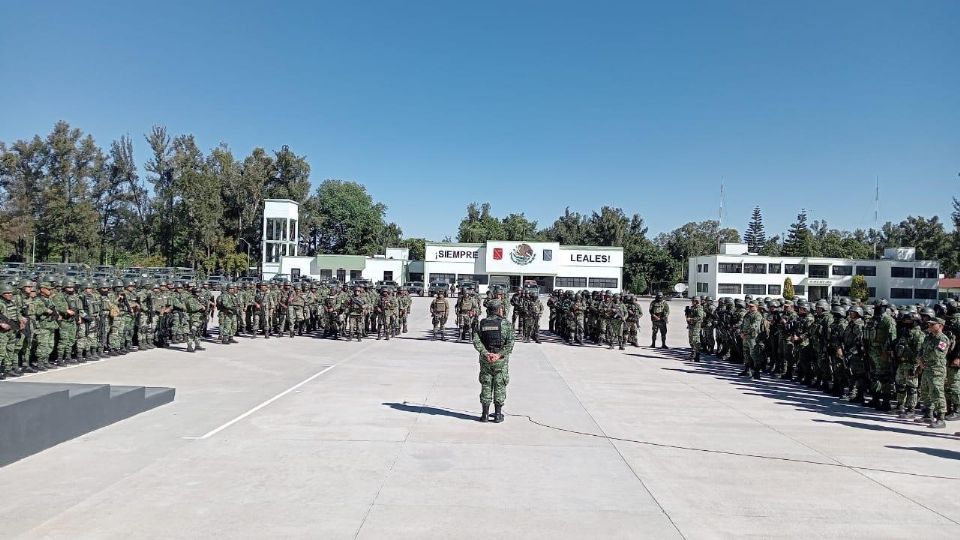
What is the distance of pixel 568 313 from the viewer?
21.8m

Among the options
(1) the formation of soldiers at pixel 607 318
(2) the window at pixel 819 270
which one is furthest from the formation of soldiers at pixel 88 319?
(2) the window at pixel 819 270

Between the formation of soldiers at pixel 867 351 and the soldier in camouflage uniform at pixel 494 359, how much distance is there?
22.2 ft

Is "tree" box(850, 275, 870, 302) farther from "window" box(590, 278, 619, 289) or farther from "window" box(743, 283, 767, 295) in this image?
"window" box(590, 278, 619, 289)

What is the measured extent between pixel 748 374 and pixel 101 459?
538 inches

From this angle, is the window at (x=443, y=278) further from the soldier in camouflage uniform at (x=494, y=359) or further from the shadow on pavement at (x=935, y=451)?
the shadow on pavement at (x=935, y=451)

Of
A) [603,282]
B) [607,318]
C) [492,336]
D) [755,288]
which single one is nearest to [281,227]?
[603,282]

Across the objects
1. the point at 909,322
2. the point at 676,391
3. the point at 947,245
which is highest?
the point at 947,245

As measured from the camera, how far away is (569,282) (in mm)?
61250

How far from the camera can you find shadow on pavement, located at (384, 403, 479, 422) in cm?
977

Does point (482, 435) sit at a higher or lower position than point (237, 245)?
lower

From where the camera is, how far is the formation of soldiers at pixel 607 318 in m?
20.6

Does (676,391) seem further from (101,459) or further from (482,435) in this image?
(101,459)

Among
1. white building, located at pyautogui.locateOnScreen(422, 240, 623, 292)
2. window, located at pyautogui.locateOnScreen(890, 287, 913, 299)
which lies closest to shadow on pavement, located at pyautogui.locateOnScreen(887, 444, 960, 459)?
white building, located at pyautogui.locateOnScreen(422, 240, 623, 292)

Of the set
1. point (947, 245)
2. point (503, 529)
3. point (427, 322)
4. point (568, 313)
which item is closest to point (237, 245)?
point (427, 322)
